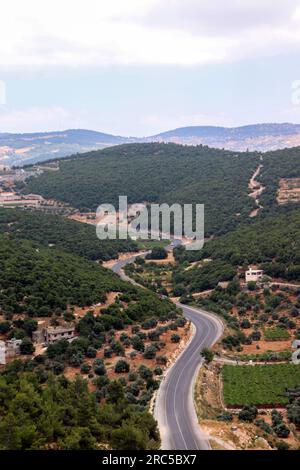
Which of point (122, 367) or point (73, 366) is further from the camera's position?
point (73, 366)

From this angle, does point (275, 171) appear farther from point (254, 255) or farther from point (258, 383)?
point (258, 383)

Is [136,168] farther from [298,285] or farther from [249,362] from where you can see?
[249,362]

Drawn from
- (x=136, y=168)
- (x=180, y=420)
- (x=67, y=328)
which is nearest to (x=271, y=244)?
(x=67, y=328)

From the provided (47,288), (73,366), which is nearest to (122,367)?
(73,366)

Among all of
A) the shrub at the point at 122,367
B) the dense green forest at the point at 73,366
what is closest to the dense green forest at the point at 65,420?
the dense green forest at the point at 73,366

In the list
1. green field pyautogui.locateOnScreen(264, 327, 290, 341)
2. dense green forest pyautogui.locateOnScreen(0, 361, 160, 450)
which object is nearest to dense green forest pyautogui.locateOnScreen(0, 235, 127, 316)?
dense green forest pyautogui.locateOnScreen(0, 361, 160, 450)

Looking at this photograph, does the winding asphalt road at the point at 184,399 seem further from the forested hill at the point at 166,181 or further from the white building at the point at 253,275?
the forested hill at the point at 166,181

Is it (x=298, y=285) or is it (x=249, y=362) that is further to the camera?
(x=298, y=285)
